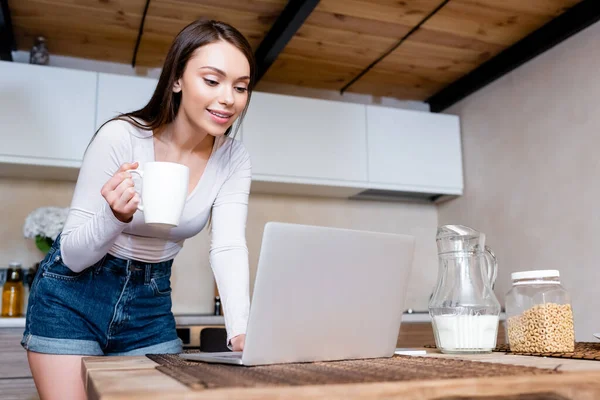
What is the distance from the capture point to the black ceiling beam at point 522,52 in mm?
2535

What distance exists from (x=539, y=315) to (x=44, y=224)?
7.17ft

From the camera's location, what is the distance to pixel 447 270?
115 cm

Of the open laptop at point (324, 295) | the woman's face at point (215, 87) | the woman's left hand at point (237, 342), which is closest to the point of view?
the open laptop at point (324, 295)

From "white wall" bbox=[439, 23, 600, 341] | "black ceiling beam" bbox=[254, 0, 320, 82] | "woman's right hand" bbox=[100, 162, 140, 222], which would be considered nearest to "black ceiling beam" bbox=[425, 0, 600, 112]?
"white wall" bbox=[439, 23, 600, 341]

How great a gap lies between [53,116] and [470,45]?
80.7 inches

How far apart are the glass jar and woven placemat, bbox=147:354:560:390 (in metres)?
0.31

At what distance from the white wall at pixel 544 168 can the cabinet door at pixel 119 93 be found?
5.95ft

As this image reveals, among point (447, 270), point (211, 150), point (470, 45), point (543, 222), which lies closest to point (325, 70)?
point (470, 45)

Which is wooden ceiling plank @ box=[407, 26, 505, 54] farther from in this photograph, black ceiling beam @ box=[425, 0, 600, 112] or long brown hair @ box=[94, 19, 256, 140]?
long brown hair @ box=[94, 19, 256, 140]

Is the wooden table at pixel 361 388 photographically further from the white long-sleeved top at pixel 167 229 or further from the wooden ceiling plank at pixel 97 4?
the wooden ceiling plank at pixel 97 4

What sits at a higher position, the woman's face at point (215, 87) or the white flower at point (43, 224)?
the woman's face at point (215, 87)

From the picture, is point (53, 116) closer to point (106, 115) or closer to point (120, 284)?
point (106, 115)

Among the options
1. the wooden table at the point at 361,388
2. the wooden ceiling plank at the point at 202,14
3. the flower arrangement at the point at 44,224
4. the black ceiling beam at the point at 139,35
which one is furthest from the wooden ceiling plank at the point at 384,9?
the wooden table at the point at 361,388

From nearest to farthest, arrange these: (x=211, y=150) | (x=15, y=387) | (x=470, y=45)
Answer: (x=211, y=150)
(x=15, y=387)
(x=470, y=45)
